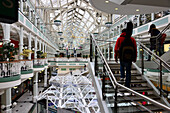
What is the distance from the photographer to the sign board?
3.07 metres

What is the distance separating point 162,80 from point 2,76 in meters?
6.81

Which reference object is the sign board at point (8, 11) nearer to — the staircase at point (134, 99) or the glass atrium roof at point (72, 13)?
the staircase at point (134, 99)

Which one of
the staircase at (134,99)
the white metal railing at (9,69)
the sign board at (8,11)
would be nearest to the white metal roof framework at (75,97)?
the white metal railing at (9,69)

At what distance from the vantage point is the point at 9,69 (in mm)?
6688

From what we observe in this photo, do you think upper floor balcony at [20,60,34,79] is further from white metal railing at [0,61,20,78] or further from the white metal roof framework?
the white metal roof framework

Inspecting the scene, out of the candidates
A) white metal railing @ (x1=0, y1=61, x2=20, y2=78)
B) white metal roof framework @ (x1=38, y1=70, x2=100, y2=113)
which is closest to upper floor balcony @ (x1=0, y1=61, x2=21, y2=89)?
white metal railing @ (x1=0, y1=61, x2=20, y2=78)

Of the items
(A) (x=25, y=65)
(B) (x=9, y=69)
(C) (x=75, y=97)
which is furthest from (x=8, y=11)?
(C) (x=75, y=97)

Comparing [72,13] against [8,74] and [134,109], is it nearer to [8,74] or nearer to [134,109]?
[8,74]

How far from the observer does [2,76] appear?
6352 millimetres

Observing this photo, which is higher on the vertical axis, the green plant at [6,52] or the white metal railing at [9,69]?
the green plant at [6,52]

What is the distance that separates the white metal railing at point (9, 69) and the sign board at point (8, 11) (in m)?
3.79

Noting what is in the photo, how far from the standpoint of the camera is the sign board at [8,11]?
3.07 m

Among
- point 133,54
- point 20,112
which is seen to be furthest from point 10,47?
point 20,112

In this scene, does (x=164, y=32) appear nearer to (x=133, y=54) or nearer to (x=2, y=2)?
(x=133, y=54)
